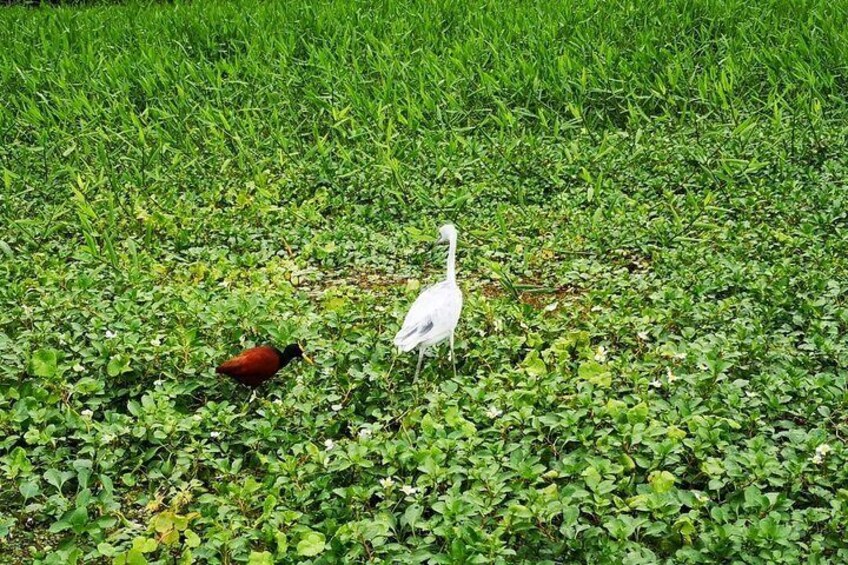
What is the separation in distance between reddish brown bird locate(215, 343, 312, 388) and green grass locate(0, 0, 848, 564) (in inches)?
4.7

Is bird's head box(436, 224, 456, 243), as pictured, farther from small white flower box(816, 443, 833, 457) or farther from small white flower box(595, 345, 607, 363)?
small white flower box(816, 443, 833, 457)

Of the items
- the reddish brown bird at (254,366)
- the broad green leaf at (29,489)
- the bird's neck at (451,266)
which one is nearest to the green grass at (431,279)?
the broad green leaf at (29,489)

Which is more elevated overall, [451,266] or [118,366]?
[451,266]

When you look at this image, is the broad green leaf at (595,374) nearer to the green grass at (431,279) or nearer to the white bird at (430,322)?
the green grass at (431,279)

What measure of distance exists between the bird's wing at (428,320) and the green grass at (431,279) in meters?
0.18

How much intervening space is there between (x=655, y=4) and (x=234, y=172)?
372cm

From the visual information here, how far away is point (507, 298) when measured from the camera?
4594 mm

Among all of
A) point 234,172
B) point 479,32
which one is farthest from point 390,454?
point 479,32

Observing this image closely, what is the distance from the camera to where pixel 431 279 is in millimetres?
5016

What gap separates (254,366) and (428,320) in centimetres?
66

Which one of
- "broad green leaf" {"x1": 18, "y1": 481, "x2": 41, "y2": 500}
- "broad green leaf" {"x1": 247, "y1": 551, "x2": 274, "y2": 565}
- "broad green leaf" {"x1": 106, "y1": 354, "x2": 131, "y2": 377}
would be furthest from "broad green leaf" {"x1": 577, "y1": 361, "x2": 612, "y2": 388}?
"broad green leaf" {"x1": 18, "y1": 481, "x2": 41, "y2": 500}

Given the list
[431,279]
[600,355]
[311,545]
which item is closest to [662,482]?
[600,355]

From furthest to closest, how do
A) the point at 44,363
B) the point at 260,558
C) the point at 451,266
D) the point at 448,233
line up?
the point at 448,233, the point at 451,266, the point at 44,363, the point at 260,558

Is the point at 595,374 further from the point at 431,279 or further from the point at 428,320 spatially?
the point at 431,279
